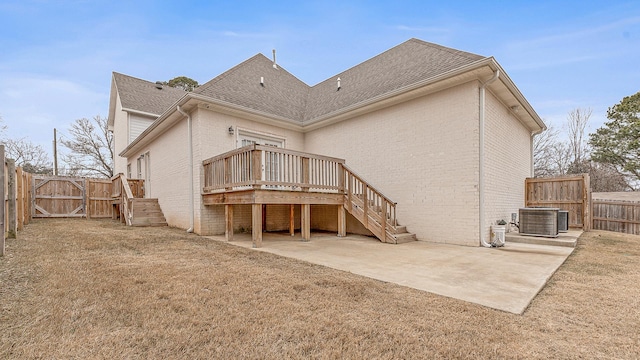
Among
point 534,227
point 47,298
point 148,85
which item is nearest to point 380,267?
point 47,298

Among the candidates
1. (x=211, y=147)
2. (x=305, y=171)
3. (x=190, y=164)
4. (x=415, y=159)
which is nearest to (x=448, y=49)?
→ (x=415, y=159)

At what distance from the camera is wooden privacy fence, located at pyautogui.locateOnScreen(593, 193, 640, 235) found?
35.0 ft

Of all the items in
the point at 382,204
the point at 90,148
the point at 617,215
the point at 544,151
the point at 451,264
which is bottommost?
the point at 617,215

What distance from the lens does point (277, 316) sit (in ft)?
8.07

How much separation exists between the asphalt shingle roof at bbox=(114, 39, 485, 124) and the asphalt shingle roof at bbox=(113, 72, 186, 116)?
7.62m

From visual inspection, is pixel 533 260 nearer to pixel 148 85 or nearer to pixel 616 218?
pixel 616 218

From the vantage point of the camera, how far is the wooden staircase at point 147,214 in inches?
374

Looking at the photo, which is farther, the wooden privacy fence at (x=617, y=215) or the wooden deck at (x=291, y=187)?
the wooden privacy fence at (x=617, y=215)

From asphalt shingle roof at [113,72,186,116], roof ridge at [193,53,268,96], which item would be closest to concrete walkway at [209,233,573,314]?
roof ridge at [193,53,268,96]

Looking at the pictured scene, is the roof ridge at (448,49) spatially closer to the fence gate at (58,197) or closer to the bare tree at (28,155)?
the fence gate at (58,197)

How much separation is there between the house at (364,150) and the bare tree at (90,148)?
603 inches

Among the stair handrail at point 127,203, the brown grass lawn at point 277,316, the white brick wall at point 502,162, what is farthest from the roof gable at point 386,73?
the stair handrail at point 127,203

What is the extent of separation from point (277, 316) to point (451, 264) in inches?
131

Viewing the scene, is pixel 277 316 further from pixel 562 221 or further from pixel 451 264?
pixel 562 221
